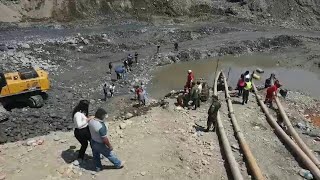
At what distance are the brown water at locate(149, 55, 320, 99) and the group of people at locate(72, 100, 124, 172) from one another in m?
14.5

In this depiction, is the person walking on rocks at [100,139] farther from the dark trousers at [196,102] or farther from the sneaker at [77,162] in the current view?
the dark trousers at [196,102]

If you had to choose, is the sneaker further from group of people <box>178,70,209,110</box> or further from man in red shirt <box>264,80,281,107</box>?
man in red shirt <box>264,80,281,107</box>

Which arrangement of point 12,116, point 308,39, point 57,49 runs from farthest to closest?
point 308,39 → point 57,49 → point 12,116

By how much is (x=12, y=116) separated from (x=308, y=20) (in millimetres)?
35520

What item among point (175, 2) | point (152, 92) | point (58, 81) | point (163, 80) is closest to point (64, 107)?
point (58, 81)

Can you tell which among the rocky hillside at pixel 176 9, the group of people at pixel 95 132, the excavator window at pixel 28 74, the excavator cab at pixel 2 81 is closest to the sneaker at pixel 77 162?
the group of people at pixel 95 132

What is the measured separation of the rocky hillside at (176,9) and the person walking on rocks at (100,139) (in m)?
29.5

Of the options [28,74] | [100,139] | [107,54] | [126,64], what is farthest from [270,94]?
[107,54]

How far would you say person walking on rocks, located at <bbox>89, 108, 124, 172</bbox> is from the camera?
9125 mm

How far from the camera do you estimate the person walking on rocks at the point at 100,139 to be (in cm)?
912

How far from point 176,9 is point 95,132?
34735mm

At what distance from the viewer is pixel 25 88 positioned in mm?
18859

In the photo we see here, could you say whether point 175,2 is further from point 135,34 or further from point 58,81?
point 58,81

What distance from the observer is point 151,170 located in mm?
10586
